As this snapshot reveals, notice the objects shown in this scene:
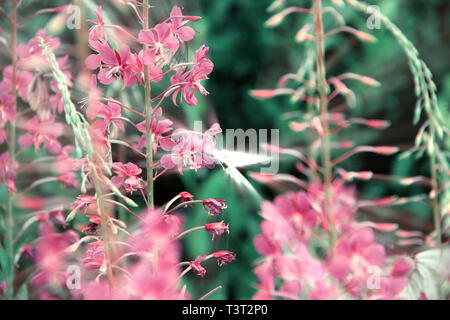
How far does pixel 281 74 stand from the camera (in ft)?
2.50

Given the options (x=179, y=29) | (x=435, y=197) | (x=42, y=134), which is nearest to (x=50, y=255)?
(x=42, y=134)

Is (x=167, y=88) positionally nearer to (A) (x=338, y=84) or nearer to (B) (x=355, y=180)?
(A) (x=338, y=84)

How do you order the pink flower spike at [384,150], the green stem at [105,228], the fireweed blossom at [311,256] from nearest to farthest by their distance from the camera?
the green stem at [105,228]
the fireweed blossom at [311,256]
the pink flower spike at [384,150]

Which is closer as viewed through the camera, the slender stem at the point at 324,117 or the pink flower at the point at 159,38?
the pink flower at the point at 159,38

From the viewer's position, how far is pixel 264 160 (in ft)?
2.41

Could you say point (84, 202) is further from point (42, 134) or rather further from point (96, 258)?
point (42, 134)

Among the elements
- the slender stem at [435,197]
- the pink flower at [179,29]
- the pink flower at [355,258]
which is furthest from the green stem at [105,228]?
the slender stem at [435,197]

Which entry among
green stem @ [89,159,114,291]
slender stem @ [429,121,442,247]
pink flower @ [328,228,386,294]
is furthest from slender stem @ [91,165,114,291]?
slender stem @ [429,121,442,247]

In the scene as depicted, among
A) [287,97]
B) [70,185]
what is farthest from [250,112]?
[70,185]

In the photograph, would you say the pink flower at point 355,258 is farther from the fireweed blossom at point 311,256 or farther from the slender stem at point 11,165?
the slender stem at point 11,165

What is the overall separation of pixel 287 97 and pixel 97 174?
0.41m

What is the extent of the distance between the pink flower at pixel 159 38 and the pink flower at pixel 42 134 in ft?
0.77

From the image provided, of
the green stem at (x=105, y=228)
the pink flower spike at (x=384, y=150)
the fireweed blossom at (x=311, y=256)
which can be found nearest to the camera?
the green stem at (x=105, y=228)

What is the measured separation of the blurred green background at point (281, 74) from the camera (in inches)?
27.4
